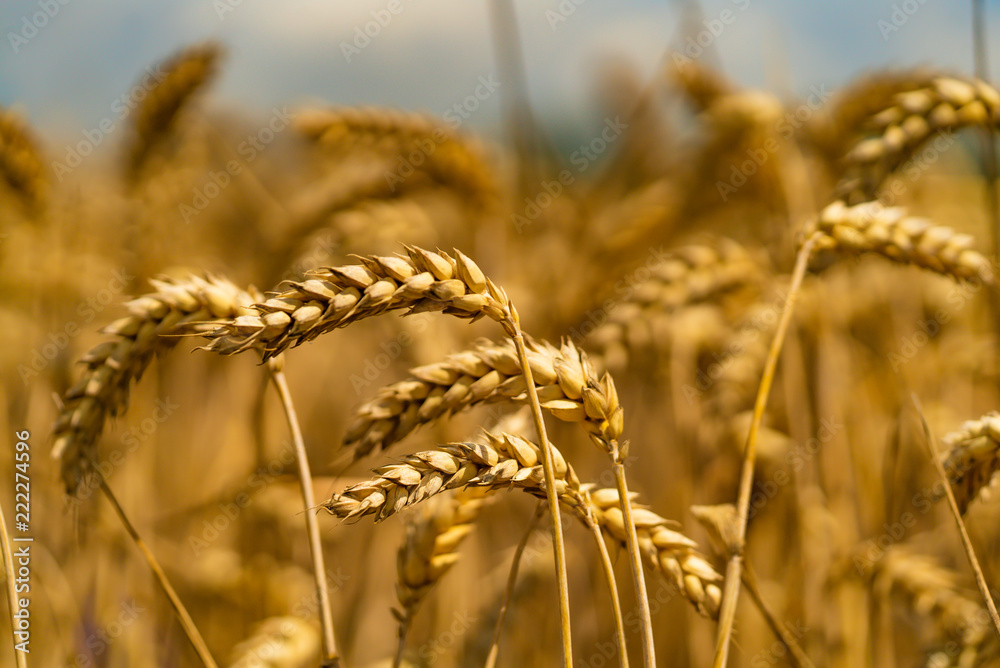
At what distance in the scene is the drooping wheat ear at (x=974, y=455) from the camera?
0.78m

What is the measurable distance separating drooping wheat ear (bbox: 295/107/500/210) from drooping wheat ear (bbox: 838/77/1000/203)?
1.18 metres

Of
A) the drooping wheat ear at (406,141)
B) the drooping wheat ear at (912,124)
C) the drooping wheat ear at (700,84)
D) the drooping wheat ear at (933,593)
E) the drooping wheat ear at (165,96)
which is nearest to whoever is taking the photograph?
the drooping wheat ear at (933,593)

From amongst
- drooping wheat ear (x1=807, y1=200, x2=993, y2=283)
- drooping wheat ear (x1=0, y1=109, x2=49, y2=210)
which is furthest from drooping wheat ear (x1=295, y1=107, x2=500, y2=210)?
drooping wheat ear (x1=807, y1=200, x2=993, y2=283)

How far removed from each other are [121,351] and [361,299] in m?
0.44

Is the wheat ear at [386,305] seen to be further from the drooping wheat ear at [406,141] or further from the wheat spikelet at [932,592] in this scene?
the drooping wheat ear at [406,141]

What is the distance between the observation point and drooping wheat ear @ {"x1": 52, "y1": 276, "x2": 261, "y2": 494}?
2.81ft

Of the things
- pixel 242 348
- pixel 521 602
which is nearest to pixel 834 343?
pixel 521 602

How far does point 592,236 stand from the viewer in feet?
6.92

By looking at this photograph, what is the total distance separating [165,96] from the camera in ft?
6.09

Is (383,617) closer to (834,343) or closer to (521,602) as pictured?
(521,602)

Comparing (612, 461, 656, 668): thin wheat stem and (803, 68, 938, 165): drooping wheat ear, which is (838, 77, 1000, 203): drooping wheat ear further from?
(612, 461, 656, 668): thin wheat stem

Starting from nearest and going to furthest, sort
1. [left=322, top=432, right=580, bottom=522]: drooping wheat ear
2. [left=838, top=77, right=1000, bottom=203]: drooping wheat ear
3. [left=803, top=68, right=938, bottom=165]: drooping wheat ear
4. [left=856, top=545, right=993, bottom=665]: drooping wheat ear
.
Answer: [left=322, top=432, right=580, bottom=522]: drooping wheat ear → [left=856, top=545, right=993, bottom=665]: drooping wheat ear → [left=838, top=77, right=1000, bottom=203]: drooping wheat ear → [left=803, top=68, right=938, bottom=165]: drooping wheat ear

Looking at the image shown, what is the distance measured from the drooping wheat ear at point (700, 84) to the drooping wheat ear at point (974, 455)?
161 centimetres

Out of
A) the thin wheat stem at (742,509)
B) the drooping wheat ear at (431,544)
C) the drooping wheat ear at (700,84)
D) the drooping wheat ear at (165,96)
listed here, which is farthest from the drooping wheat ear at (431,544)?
the drooping wheat ear at (700,84)
